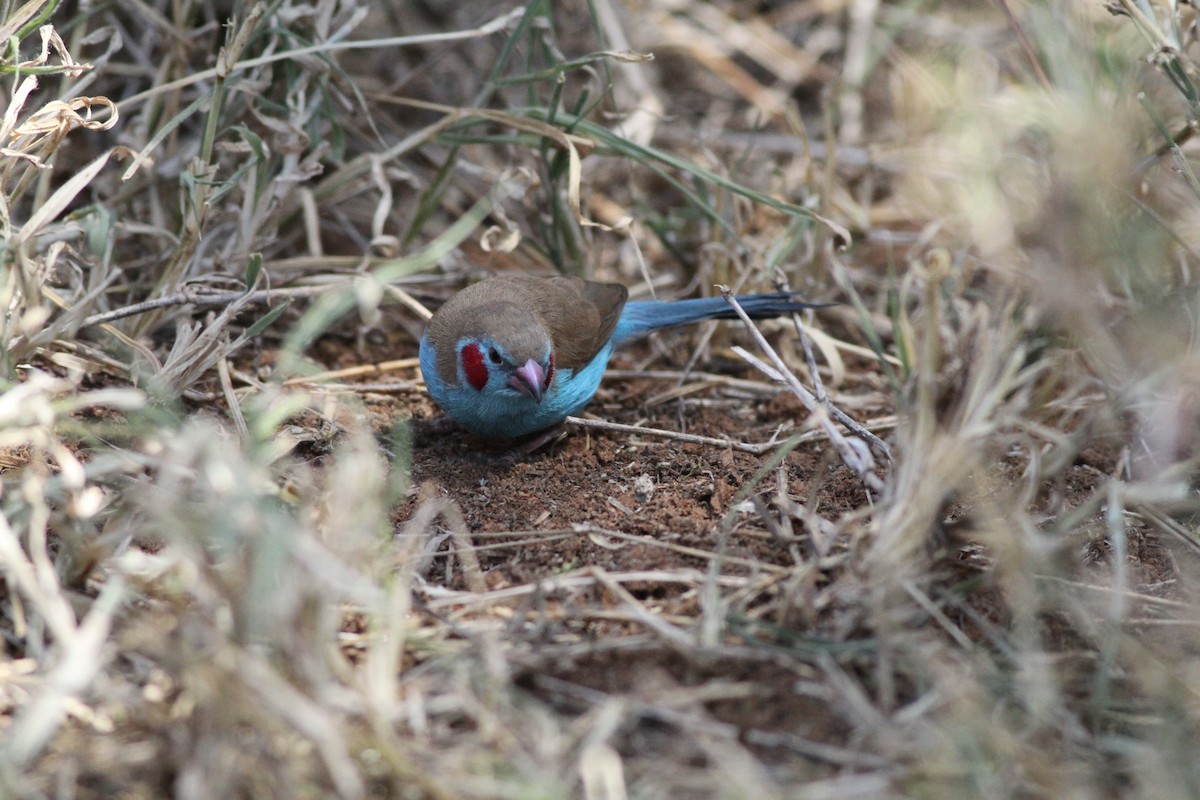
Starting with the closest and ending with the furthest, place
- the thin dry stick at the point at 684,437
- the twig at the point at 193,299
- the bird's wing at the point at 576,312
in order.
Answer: the twig at the point at 193,299, the thin dry stick at the point at 684,437, the bird's wing at the point at 576,312

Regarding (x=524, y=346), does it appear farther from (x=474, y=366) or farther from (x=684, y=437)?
(x=684, y=437)

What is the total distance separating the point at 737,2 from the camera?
652 cm

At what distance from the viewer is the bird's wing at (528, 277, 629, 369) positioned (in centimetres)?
410

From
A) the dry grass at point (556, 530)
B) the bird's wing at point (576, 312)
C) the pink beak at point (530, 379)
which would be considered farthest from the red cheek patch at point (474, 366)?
the dry grass at point (556, 530)

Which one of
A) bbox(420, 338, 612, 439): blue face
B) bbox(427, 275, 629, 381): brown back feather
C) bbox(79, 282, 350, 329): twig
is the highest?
bbox(427, 275, 629, 381): brown back feather

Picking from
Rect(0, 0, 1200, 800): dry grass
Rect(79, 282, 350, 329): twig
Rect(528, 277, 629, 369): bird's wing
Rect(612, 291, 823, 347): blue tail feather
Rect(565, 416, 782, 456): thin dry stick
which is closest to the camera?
Rect(0, 0, 1200, 800): dry grass

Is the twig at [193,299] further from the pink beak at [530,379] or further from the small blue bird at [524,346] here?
the pink beak at [530,379]

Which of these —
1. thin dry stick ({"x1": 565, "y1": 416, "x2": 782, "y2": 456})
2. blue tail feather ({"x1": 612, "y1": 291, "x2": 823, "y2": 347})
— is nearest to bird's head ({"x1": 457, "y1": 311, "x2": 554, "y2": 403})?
thin dry stick ({"x1": 565, "y1": 416, "x2": 782, "y2": 456})

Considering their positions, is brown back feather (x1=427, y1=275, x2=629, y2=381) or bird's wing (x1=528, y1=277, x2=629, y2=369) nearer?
brown back feather (x1=427, y1=275, x2=629, y2=381)

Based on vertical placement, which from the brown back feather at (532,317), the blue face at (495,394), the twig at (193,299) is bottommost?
the twig at (193,299)

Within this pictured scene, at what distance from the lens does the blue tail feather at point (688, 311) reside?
14.3ft

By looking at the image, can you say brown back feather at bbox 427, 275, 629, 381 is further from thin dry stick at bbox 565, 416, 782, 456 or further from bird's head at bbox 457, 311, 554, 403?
thin dry stick at bbox 565, 416, 782, 456

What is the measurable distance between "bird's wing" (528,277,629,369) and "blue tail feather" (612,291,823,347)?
0.10m

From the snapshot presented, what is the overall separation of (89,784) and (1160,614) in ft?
8.50
